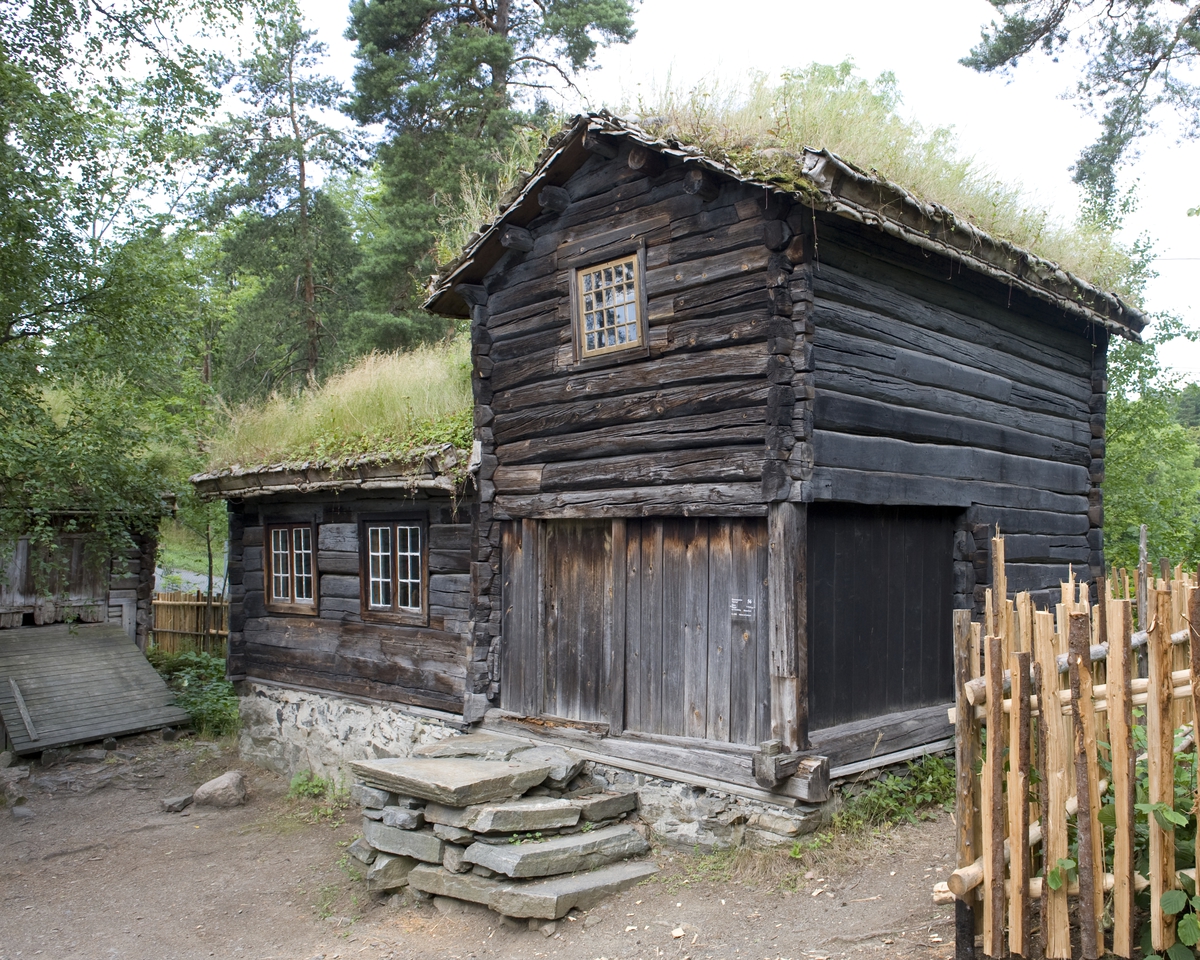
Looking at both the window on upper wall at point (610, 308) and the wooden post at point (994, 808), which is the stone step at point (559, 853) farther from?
the window on upper wall at point (610, 308)

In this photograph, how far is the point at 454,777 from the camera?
7328mm

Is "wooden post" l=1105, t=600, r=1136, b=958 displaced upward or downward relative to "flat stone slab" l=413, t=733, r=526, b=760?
upward

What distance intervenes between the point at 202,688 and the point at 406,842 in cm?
896

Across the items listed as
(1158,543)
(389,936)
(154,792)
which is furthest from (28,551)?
(1158,543)

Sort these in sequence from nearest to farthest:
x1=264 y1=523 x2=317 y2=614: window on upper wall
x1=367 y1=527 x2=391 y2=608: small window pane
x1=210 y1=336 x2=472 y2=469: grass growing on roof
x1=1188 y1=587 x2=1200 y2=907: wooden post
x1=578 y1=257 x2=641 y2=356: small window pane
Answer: x1=1188 y1=587 x2=1200 y2=907: wooden post
x1=578 y1=257 x2=641 y2=356: small window pane
x1=210 y1=336 x2=472 y2=469: grass growing on roof
x1=367 y1=527 x2=391 y2=608: small window pane
x1=264 y1=523 x2=317 y2=614: window on upper wall

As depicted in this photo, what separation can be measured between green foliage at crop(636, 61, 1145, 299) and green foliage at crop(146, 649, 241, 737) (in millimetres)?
10009

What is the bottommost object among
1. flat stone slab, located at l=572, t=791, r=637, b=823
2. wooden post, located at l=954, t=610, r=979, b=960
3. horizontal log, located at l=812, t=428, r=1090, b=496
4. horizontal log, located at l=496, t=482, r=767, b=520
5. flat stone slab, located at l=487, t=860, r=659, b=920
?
flat stone slab, located at l=487, t=860, r=659, b=920

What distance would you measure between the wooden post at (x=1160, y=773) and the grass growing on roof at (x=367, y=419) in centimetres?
687

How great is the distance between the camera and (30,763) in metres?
12.0

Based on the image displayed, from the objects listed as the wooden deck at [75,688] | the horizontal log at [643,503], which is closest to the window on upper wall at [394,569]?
the horizontal log at [643,503]

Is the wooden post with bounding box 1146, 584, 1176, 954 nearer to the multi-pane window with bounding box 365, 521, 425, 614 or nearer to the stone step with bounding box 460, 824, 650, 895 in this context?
the stone step with bounding box 460, 824, 650, 895

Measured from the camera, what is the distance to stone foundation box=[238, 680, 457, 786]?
33.8ft

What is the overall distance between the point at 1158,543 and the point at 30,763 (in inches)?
593

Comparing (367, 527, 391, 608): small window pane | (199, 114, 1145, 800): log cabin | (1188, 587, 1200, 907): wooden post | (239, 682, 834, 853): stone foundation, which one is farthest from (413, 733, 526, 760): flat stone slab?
(1188, 587, 1200, 907): wooden post
